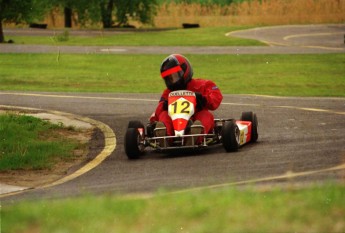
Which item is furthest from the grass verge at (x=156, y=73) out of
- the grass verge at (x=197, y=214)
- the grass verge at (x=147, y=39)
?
the grass verge at (x=197, y=214)

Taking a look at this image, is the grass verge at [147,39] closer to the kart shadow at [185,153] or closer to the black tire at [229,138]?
the kart shadow at [185,153]

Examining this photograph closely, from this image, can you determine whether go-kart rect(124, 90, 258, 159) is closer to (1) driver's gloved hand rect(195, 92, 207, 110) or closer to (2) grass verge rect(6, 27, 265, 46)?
(1) driver's gloved hand rect(195, 92, 207, 110)

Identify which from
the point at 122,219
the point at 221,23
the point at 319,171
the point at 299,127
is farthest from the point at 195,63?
the point at 221,23

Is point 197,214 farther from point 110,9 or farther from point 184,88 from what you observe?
point 110,9

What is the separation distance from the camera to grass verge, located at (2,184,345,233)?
22.3 feet

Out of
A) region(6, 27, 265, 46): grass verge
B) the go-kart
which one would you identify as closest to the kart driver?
the go-kart

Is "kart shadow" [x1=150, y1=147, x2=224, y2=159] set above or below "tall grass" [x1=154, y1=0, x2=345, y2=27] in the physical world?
above

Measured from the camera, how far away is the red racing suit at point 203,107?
14.2 m

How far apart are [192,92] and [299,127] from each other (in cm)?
285

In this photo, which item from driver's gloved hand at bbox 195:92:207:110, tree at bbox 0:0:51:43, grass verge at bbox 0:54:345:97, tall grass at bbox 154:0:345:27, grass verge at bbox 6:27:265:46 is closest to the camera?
driver's gloved hand at bbox 195:92:207:110

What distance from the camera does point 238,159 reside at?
42.1 ft

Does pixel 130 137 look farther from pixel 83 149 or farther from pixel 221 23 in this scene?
pixel 221 23

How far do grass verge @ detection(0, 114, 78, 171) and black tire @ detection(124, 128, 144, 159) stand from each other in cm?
107

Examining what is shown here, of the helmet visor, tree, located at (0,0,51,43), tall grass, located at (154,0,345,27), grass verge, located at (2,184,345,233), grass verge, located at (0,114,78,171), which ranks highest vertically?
grass verge, located at (2,184,345,233)
